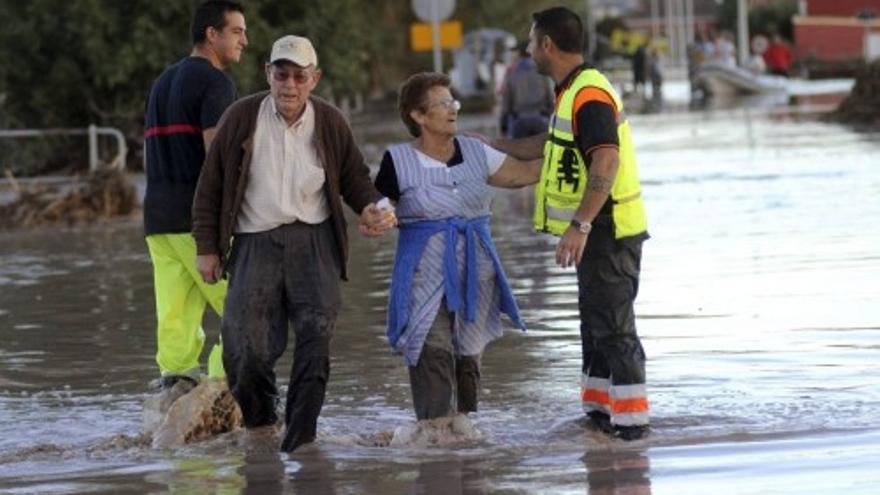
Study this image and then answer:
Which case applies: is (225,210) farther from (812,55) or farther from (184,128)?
(812,55)

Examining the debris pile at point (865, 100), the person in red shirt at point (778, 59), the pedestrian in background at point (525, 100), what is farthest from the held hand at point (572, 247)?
the person in red shirt at point (778, 59)

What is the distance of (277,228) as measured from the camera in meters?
9.91

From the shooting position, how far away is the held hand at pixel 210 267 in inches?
392

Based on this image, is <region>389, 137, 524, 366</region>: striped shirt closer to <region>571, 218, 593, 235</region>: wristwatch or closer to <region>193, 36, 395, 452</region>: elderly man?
<region>193, 36, 395, 452</region>: elderly man

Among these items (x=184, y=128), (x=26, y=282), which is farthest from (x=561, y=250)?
Result: (x=26, y=282)

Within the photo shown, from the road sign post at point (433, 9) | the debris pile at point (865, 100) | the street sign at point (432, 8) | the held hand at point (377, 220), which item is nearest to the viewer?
the held hand at point (377, 220)

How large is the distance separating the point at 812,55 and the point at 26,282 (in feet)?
227

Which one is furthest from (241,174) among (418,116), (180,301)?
(180,301)

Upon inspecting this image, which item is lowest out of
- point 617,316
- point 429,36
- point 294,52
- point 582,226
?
point 617,316

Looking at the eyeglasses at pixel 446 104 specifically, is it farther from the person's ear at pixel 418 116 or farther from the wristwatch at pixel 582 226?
the wristwatch at pixel 582 226

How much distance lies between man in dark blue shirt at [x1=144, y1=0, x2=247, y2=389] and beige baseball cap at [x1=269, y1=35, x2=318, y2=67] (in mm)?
906

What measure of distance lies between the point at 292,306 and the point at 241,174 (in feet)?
1.91

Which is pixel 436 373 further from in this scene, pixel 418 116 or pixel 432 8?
pixel 432 8

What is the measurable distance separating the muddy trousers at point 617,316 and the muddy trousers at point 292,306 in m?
1.06
